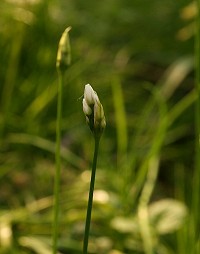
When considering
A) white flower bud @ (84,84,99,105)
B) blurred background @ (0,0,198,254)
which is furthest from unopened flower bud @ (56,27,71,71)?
blurred background @ (0,0,198,254)

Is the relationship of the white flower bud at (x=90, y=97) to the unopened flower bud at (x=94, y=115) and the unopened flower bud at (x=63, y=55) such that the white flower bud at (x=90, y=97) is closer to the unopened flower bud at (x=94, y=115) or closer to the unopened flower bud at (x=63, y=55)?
the unopened flower bud at (x=94, y=115)

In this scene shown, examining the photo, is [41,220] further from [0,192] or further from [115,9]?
[115,9]

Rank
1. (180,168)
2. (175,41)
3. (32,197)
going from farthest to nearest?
1. (175,41)
2. (180,168)
3. (32,197)

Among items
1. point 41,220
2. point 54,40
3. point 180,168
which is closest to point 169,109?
point 180,168

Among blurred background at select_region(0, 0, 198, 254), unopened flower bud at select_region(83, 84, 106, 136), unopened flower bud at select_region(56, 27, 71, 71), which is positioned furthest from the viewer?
blurred background at select_region(0, 0, 198, 254)

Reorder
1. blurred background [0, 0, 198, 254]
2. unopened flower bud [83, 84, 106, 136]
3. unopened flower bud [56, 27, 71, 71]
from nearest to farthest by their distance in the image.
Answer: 1. unopened flower bud [83, 84, 106, 136]
2. unopened flower bud [56, 27, 71, 71]
3. blurred background [0, 0, 198, 254]

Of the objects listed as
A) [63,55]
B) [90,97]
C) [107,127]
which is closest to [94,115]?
[90,97]

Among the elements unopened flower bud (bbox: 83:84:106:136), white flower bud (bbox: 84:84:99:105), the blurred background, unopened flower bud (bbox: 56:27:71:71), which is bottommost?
unopened flower bud (bbox: 83:84:106:136)

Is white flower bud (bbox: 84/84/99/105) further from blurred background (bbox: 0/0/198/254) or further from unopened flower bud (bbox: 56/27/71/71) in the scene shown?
blurred background (bbox: 0/0/198/254)
